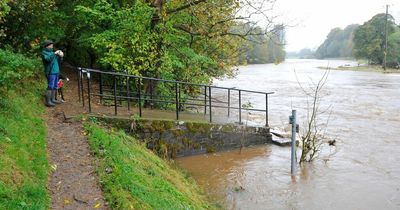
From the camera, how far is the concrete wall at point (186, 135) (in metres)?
9.18

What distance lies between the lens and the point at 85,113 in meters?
8.95

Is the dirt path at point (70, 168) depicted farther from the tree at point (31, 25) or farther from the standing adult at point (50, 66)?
the tree at point (31, 25)

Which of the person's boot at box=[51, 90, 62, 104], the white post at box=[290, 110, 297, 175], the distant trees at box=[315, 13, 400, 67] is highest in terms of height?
the distant trees at box=[315, 13, 400, 67]

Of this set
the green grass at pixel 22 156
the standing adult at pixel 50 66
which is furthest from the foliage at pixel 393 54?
the green grass at pixel 22 156

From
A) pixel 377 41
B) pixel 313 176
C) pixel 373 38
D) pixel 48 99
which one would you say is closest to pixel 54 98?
pixel 48 99

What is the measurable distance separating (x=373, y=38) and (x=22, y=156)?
240 ft

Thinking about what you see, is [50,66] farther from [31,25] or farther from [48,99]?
[31,25]

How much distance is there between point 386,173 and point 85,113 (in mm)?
7315

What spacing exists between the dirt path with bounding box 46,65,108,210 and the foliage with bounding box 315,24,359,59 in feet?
439

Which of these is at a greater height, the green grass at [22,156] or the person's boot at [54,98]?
the person's boot at [54,98]

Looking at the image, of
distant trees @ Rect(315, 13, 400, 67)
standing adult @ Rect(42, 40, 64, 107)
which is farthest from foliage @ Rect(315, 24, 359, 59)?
standing adult @ Rect(42, 40, 64, 107)

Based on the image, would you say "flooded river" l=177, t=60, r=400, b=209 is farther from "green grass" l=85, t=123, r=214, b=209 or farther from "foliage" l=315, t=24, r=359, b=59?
"foliage" l=315, t=24, r=359, b=59

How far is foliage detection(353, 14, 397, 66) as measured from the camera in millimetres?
67938

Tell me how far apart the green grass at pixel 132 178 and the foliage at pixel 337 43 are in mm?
133615
